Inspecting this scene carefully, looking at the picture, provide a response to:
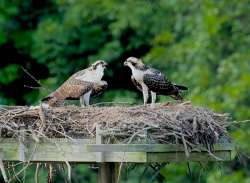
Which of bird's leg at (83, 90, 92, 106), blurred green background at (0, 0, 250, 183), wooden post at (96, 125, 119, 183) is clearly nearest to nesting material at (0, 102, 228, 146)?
wooden post at (96, 125, 119, 183)

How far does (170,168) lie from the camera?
15680mm

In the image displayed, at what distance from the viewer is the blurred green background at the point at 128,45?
14.6 m

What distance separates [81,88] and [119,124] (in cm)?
176

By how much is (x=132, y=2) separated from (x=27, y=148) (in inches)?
358

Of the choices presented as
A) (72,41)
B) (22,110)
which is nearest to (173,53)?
(72,41)

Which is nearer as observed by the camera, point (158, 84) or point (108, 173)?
point (108, 173)

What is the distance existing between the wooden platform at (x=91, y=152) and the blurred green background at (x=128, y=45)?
6.87m

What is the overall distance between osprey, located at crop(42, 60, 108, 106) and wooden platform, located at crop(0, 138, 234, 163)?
1.04 m

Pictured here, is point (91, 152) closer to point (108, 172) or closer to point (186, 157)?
point (108, 172)

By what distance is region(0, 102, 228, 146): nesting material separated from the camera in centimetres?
689

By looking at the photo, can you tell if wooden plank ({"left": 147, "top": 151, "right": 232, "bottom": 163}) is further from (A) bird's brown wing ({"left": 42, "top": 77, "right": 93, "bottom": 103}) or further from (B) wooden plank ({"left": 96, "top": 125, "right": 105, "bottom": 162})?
(A) bird's brown wing ({"left": 42, "top": 77, "right": 93, "bottom": 103})

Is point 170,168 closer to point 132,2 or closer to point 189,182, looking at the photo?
point 189,182

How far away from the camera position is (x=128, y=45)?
53.7 feet

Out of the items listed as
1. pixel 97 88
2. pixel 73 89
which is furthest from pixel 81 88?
pixel 97 88
